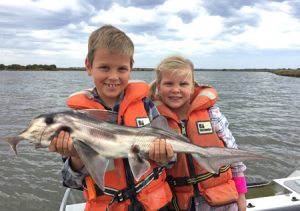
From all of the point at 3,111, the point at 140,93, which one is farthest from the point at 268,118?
the point at 140,93

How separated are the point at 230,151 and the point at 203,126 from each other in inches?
33.5

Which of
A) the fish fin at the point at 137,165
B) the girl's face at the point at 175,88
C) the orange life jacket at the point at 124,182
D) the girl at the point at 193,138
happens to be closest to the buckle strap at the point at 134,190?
the orange life jacket at the point at 124,182

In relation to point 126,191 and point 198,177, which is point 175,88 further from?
point 126,191

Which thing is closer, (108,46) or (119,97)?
(108,46)

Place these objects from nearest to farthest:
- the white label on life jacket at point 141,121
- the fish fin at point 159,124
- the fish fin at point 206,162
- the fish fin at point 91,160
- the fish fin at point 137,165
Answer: the fish fin at point 91,160 < the fish fin at point 137,165 < the fish fin at point 159,124 < the fish fin at point 206,162 < the white label on life jacket at point 141,121

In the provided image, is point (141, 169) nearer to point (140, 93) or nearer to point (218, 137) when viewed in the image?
point (140, 93)

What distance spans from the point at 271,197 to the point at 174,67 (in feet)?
10.1

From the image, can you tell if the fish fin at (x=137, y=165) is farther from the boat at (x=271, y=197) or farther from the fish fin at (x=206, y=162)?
the boat at (x=271, y=197)

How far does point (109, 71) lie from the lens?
354 centimetres

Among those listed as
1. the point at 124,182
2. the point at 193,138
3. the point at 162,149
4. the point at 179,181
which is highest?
the point at 162,149

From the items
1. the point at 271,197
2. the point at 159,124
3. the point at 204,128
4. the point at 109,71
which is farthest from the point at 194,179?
the point at 271,197

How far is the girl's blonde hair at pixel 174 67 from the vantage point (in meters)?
4.14

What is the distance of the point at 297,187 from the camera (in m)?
6.10

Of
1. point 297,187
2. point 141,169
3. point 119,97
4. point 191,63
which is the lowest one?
point 297,187
